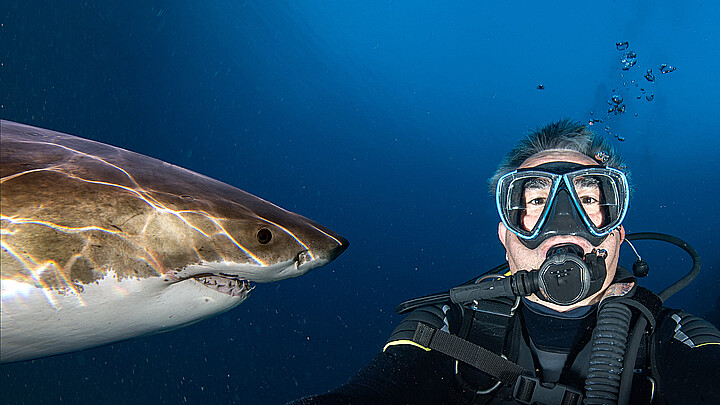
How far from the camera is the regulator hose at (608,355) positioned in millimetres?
1753

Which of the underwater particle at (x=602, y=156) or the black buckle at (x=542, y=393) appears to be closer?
the black buckle at (x=542, y=393)

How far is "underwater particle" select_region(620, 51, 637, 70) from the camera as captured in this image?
111 feet

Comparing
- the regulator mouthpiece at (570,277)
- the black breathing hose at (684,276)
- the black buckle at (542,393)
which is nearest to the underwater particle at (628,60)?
the black breathing hose at (684,276)

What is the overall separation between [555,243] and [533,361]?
75 cm

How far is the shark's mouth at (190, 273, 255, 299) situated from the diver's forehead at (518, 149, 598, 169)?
6.91 ft

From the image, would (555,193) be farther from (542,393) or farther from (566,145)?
(542,393)

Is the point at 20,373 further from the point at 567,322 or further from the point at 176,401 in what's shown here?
the point at 567,322

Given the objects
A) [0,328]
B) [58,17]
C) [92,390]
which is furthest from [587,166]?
[58,17]

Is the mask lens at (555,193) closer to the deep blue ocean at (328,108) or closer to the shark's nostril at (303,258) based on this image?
the shark's nostril at (303,258)

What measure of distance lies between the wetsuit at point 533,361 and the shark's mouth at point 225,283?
620 millimetres

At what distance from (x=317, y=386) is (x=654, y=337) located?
1281 inches

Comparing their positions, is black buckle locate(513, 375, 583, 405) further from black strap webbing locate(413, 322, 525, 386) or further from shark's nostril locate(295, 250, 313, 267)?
shark's nostril locate(295, 250, 313, 267)

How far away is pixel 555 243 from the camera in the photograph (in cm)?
231

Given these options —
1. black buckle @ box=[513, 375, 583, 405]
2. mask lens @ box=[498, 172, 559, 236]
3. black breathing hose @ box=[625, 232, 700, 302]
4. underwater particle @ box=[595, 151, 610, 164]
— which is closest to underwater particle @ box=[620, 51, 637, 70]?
black breathing hose @ box=[625, 232, 700, 302]
